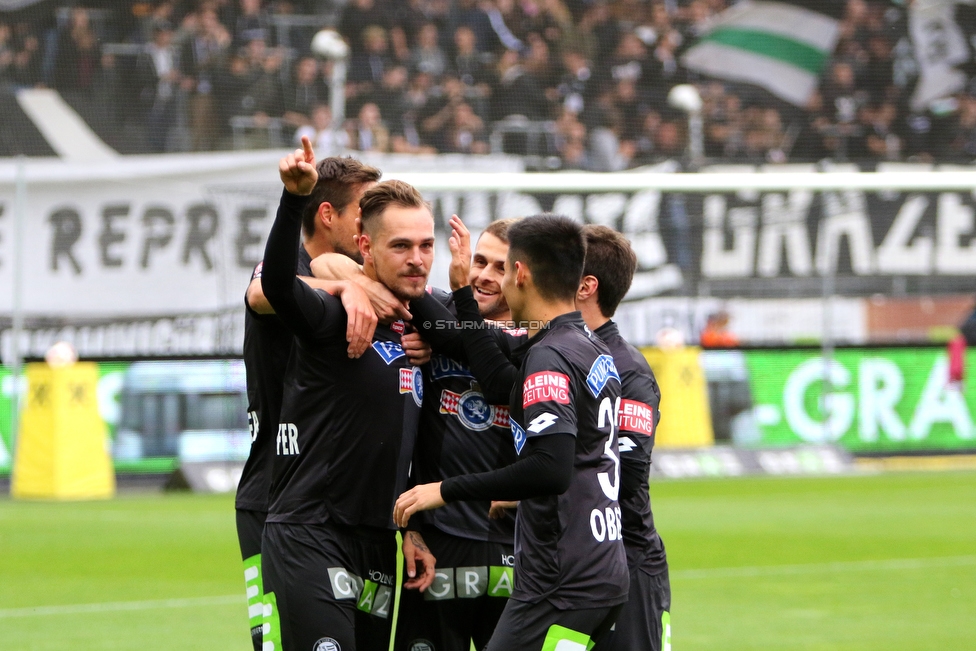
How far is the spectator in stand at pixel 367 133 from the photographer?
71.4ft

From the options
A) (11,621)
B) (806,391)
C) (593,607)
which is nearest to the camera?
(593,607)

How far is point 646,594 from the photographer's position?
422 cm

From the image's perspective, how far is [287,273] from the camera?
369 centimetres

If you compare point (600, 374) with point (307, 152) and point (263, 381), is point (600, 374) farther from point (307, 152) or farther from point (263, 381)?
point (263, 381)

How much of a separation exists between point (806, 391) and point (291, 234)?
14330 millimetres

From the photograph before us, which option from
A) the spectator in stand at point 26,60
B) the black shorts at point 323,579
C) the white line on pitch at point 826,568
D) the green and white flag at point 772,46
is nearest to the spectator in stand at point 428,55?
the green and white flag at point 772,46

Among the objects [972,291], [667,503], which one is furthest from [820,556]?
[972,291]

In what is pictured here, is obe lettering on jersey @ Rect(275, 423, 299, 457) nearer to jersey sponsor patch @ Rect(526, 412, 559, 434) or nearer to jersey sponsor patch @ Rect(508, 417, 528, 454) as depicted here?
jersey sponsor patch @ Rect(508, 417, 528, 454)

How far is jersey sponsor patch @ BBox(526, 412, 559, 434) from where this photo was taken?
3533mm

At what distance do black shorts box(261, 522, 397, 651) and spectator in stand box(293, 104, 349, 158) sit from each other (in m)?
13.9

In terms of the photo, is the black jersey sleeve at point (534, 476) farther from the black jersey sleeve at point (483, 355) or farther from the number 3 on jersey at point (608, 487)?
the black jersey sleeve at point (483, 355)

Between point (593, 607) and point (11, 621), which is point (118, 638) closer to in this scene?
point (11, 621)

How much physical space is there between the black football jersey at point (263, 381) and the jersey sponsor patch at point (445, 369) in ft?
1.48

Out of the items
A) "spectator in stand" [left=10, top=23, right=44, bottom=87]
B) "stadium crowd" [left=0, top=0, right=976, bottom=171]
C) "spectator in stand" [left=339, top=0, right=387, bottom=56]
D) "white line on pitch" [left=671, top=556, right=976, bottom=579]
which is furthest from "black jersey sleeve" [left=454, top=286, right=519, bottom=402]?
"spectator in stand" [left=339, top=0, right=387, bottom=56]
